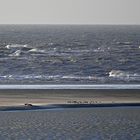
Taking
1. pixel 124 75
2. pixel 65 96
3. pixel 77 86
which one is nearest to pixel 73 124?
pixel 65 96

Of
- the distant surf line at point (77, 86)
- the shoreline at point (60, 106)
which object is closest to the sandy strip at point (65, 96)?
the shoreline at point (60, 106)

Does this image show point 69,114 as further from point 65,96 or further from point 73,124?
point 65,96

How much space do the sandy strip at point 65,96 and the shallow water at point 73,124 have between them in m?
2.93

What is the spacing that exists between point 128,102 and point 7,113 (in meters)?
7.92

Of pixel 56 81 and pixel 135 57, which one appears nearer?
pixel 56 81

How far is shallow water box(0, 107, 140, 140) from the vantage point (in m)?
29.4

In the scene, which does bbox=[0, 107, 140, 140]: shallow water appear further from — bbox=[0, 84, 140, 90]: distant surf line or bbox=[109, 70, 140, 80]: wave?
bbox=[109, 70, 140, 80]: wave

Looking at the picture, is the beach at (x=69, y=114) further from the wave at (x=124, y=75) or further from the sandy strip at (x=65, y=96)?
the wave at (x=124, y=75)

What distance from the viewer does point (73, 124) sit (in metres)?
32.2

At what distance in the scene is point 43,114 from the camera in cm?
3538

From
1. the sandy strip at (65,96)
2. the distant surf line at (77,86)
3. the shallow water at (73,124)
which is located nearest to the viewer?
the shallow water at (73,124)

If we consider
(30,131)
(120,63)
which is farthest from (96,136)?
(120,63)

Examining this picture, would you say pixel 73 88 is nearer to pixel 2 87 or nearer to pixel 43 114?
pixel 2 87

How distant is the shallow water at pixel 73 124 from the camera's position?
29.4 meters
